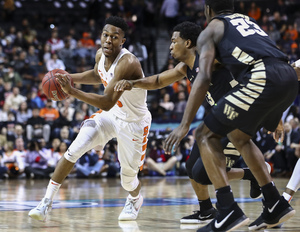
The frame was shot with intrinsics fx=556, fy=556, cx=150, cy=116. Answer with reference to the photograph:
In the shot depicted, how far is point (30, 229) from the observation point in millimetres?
4883

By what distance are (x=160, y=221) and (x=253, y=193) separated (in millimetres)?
970

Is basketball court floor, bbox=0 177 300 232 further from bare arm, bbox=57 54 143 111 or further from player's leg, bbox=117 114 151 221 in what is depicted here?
bare arm, bbox=57 54 143 111

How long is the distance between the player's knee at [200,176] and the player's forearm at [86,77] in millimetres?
1839

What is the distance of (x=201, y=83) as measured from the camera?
4.14 m

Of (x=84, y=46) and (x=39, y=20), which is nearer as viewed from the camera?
(x=84, y=46)

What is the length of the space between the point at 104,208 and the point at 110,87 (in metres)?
1.77

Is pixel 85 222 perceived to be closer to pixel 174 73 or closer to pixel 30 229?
pixel 30 229

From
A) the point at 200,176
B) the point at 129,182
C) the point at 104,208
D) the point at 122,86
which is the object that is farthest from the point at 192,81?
the point at 104,208

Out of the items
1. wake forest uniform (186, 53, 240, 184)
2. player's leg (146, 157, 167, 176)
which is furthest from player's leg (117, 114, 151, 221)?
player's leg (146, 157, 167, 176)

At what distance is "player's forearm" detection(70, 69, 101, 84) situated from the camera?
6102mm

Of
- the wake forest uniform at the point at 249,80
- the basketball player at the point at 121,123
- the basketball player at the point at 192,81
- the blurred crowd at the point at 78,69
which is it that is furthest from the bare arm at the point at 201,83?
the blurred crowd at the point at 78,69

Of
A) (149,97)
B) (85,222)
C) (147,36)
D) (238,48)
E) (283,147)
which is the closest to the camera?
(238,48)

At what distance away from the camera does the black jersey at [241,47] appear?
423 centimetres

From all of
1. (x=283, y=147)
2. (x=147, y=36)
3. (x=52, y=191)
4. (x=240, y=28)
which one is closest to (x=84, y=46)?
(x=147, y=36)
